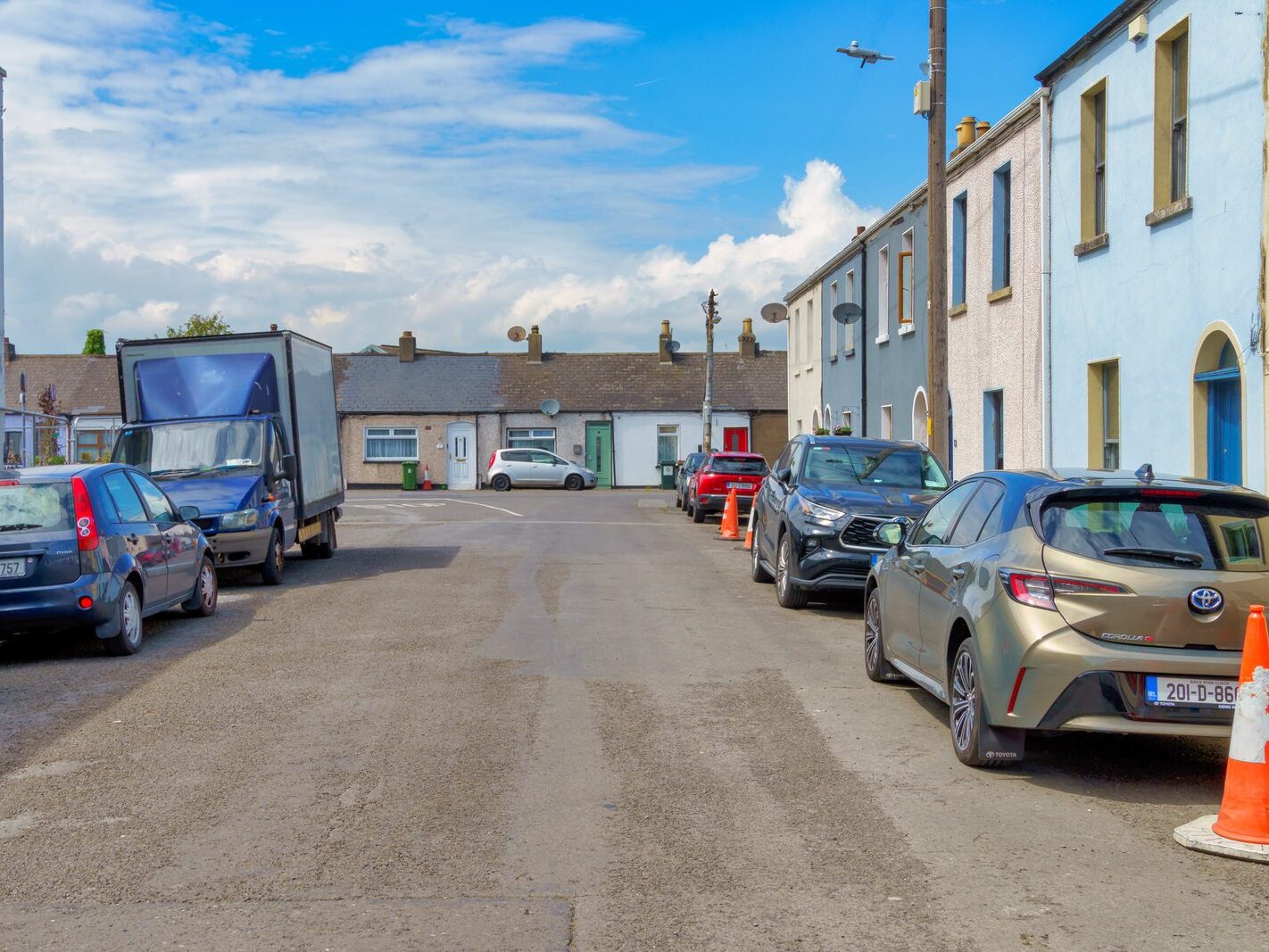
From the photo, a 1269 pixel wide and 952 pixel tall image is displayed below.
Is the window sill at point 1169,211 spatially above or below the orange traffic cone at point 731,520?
above

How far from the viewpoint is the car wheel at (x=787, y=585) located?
13.2 meters

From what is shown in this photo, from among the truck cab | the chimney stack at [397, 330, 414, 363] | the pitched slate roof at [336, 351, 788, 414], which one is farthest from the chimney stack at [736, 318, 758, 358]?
the truck cab

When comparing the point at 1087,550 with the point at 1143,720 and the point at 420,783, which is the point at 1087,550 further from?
the point at 420,783

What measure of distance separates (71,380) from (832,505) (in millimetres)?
50492

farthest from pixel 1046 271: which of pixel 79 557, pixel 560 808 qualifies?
pixel 560 808

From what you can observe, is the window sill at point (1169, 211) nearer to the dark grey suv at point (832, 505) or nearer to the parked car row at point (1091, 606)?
the dark grey suv at point (832, 505)

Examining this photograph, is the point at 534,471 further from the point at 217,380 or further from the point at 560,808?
the point at 560,808

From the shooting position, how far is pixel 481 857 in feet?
17.2

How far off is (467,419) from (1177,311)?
40.5 meters

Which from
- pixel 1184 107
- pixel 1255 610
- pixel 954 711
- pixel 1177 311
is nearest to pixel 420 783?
pixel 954 711

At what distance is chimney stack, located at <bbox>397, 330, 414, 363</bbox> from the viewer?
182 feet

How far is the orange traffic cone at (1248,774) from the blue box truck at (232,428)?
38.8 ft

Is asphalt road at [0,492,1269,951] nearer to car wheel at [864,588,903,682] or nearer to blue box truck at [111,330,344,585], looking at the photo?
car wheel at [864,588,903,682]

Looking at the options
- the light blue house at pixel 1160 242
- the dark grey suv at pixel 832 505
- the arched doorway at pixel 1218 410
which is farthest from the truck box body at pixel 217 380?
the arched doorway at pixel 1218 410
